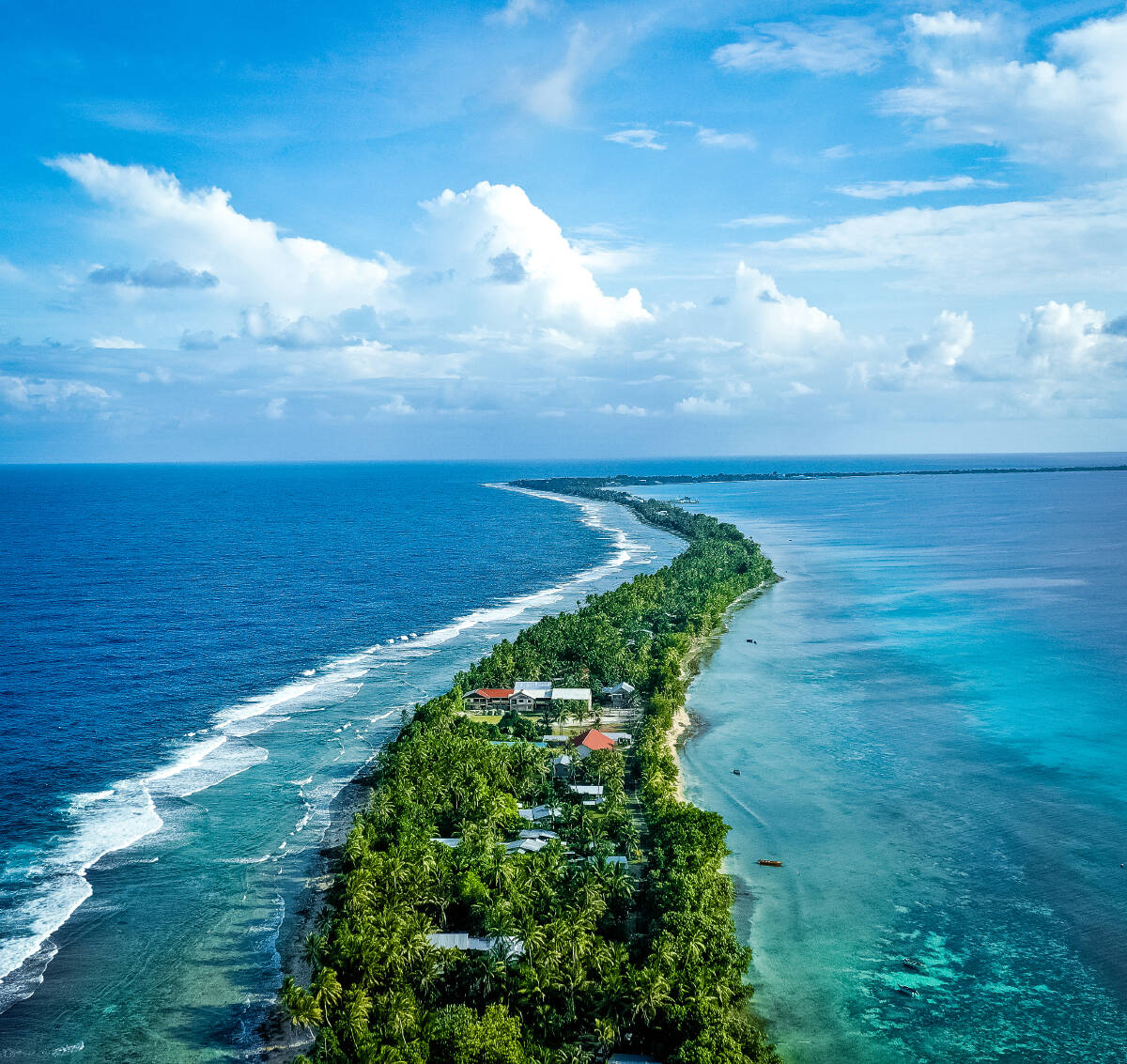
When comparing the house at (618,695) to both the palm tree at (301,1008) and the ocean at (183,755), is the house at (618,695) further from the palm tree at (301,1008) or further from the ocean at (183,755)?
the palm tree at (301,1008)

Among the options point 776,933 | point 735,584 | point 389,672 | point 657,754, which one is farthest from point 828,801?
point 735,584

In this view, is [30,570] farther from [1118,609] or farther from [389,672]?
[1118,609]

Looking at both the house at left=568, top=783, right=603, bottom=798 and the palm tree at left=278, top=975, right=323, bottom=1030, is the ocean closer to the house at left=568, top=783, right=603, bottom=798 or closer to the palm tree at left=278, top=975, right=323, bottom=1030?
the palm tree at left=278, top=975, right=323, bottom=1030

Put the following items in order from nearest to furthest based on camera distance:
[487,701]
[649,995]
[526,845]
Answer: [649,995] < [526,845] < [487,701]

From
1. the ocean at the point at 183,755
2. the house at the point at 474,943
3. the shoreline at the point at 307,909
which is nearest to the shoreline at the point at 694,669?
the house at the point at 474,943

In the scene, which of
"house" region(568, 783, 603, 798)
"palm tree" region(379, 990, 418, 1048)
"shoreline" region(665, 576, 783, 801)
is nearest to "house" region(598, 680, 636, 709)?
"shoreline" region(665, 576, 783, 801)

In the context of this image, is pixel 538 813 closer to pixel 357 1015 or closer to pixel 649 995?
pixel 649 995

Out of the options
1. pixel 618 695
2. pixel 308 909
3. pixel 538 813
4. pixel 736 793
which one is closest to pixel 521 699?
pixel 618 695
